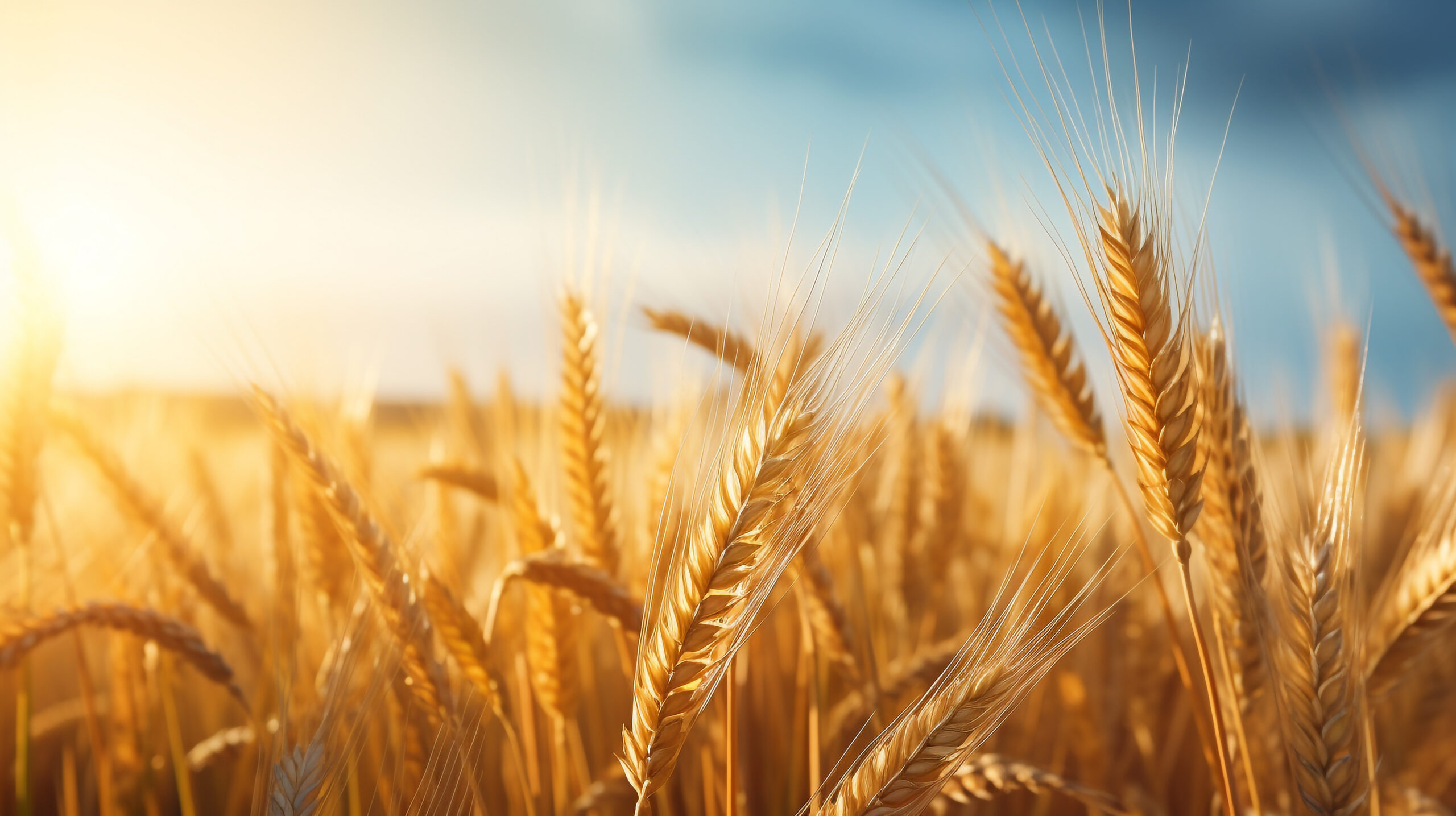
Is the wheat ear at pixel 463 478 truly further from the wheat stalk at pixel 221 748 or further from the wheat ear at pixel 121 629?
the wheat stalk at pixel 221 748

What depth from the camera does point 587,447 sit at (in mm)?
1278

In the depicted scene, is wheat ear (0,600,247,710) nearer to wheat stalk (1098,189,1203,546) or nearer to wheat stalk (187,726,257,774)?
wheat stalk (187,726,257,774)

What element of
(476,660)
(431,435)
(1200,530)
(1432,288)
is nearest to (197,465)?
(431,435)

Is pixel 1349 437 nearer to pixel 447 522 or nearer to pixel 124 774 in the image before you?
pixel 447 522

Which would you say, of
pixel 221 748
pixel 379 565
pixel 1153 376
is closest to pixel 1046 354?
pixel 1153 376

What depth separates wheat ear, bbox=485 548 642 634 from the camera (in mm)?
974

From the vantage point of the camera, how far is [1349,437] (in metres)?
1.06

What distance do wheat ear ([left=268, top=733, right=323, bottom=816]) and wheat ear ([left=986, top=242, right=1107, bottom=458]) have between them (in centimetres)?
115

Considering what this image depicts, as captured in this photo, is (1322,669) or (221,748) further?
(221,748)

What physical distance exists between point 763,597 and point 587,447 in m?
0.58

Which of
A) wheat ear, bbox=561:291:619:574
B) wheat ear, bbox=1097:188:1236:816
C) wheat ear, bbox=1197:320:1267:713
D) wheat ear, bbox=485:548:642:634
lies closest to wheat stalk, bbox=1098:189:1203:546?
wheat ear, bbox=1097:188:1236:816

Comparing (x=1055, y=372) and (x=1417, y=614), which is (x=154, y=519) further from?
(x=1417, y=614)

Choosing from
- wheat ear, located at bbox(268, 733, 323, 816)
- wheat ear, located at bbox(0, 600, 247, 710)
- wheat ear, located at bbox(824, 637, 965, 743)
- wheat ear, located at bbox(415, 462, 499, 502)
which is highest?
wheat ear, located at bbox(415, 462, 499, 502)

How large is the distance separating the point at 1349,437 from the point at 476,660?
4.11 feet
